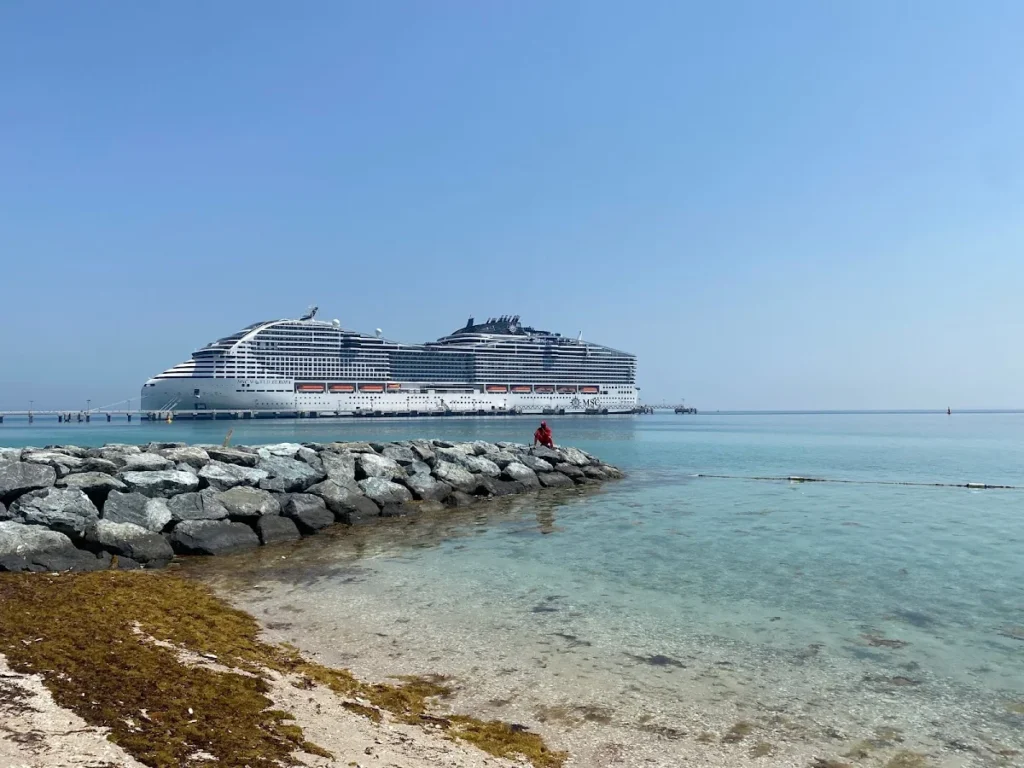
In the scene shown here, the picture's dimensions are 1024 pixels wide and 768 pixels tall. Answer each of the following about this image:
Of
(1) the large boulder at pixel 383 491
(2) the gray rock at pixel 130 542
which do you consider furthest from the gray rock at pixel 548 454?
(2) the gray rock at pixel 130 542

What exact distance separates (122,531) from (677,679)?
7627 millimetres

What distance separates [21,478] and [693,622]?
9.91 m

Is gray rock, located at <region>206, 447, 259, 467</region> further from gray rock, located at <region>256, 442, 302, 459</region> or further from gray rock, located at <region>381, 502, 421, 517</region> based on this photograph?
gray rock, located at <region>381, 502, 421, 517</region>

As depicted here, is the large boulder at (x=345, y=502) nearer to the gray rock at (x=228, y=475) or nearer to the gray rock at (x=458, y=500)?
→ the gray rock at (x=228, y=475)

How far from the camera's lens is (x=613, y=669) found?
5.14m

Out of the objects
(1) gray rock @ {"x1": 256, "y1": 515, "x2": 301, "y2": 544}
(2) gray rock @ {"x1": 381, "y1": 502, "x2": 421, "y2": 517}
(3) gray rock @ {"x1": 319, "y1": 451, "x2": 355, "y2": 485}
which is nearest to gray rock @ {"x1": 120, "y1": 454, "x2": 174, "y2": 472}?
(1) gray rock @ {"x1": 256, "y1": 515, "x2": 301, "y2": 544}

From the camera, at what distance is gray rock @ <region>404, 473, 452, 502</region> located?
14633 millimetres

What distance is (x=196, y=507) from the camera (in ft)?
34.2

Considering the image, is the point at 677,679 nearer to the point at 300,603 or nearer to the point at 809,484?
the point at 300,603

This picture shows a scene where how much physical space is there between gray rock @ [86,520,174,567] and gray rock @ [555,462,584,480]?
38.7 ft

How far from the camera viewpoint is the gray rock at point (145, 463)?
1213 cm

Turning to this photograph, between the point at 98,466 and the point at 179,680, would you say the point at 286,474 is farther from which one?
the point at 179,680

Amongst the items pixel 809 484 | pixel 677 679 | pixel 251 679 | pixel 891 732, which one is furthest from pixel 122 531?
pixel 809 484

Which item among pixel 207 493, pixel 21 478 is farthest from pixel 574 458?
pixel 21 478
